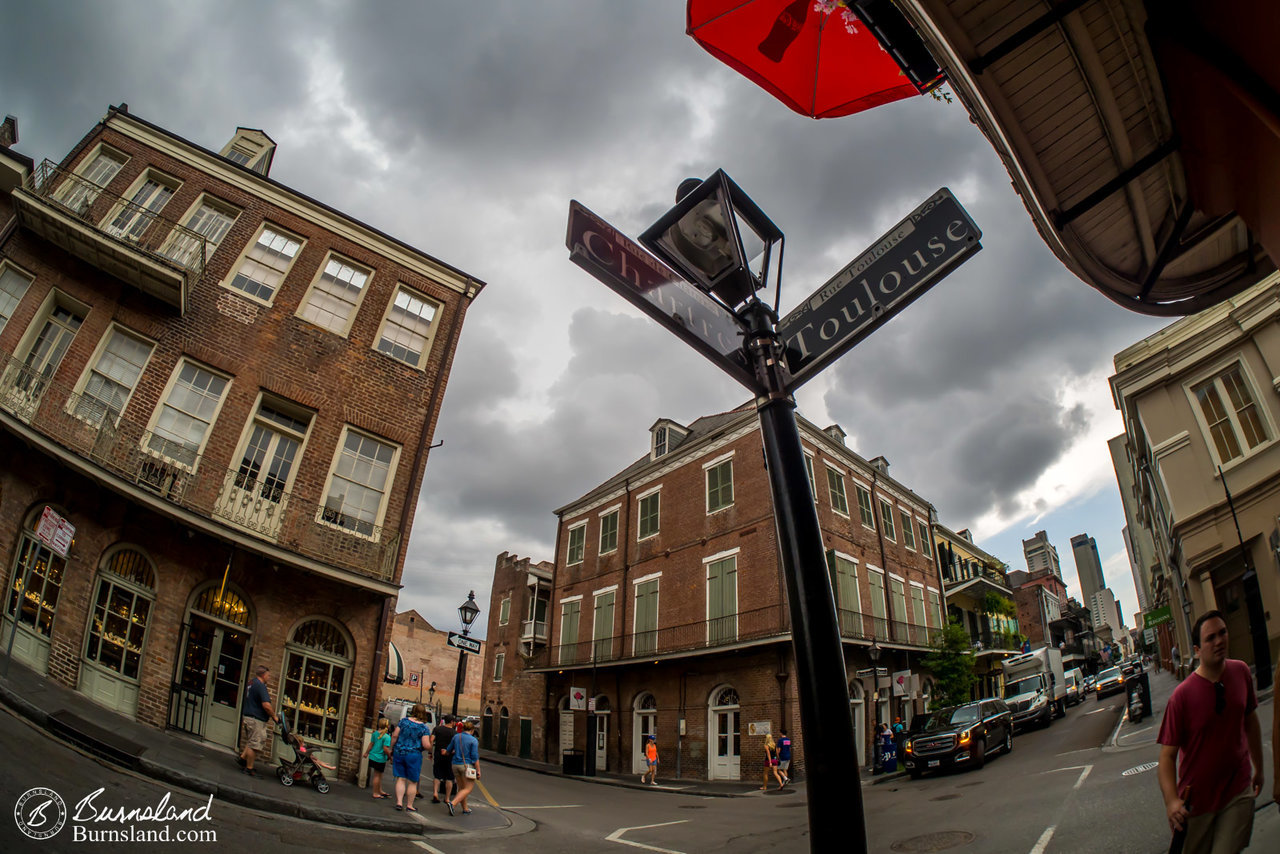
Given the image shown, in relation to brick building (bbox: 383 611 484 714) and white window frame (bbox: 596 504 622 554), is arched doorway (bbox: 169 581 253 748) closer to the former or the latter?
white window frame (bbox: 596 504 622 554)

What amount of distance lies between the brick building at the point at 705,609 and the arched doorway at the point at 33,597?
50.8ft

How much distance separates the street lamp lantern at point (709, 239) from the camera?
2803 mm

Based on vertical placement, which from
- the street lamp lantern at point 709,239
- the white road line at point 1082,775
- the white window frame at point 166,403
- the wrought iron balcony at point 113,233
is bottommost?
the white road line at point 1082,775

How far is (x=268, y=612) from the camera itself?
34.6 feet

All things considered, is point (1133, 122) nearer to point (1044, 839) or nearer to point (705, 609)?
point (1044, 839)

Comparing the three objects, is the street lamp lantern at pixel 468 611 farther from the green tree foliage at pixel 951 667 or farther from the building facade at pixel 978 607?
the building facade at pixel 978 607

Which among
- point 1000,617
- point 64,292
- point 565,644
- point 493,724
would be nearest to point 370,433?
point 64,292

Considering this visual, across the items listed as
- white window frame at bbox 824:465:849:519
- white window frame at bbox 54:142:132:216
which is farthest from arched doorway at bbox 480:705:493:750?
white window frame at bbox 54:142:132:216

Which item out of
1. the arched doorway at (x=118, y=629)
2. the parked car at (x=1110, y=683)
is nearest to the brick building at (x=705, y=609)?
the parked car at (x=1110, y=683)

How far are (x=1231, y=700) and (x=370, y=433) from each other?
13.2m

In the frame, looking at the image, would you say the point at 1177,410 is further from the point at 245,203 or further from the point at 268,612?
the point at 245,203

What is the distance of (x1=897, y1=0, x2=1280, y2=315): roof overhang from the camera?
64.8 inches

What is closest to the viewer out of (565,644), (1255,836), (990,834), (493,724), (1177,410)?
(1255,836)

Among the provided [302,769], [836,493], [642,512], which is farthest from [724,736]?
[302,769]
